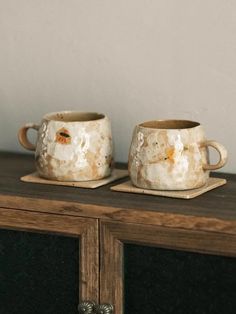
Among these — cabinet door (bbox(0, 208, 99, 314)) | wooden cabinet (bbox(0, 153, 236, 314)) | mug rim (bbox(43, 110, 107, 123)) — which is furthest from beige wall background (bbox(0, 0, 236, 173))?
cabinet door (bbox(0, 208, 99, 314))

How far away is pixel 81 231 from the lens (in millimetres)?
1094

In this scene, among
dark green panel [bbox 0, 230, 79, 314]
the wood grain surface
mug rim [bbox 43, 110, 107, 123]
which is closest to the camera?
the wood grain surface

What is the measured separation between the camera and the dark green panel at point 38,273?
3.68 ft

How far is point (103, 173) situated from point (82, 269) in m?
0.17

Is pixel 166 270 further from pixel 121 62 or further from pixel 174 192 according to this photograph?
pixel 121 62

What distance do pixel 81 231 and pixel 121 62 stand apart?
0.37 meters

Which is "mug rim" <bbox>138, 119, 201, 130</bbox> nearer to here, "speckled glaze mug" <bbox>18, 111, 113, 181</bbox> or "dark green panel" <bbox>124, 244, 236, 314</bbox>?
"speckled glaze mug" <bbox>18, 111, 113, 181</bbox>

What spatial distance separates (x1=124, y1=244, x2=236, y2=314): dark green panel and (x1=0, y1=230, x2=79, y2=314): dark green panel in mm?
86

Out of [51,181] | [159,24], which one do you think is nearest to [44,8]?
[159,24]

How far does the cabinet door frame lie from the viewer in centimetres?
109

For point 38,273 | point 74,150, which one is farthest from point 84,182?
point 38,273

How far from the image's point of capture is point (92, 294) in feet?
3.61

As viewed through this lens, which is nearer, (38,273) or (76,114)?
(38,273)

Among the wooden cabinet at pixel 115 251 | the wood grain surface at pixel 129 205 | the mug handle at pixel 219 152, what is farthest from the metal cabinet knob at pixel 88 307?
the mug handle at pixel 219 152
